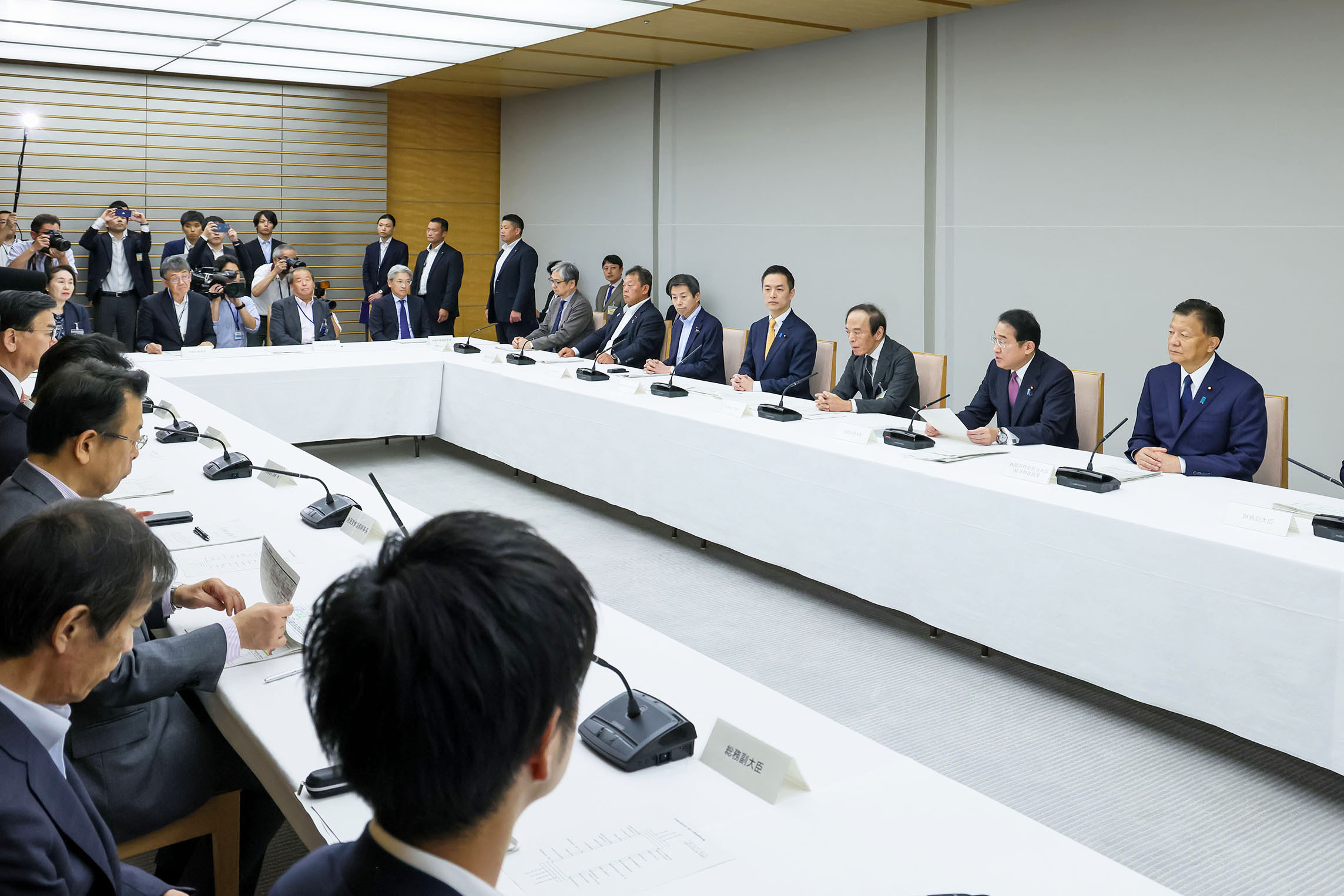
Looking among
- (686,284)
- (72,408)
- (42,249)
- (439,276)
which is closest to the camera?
(72,408)

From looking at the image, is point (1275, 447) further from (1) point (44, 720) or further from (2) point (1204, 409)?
(1) point (44, 720)

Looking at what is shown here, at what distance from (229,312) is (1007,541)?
18.8 feet

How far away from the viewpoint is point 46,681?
1413 mm

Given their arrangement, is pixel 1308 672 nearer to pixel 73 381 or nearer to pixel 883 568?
pixel 883 568

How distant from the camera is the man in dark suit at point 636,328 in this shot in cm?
656

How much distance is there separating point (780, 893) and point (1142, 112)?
522cm

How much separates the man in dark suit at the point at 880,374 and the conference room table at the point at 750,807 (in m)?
2.87

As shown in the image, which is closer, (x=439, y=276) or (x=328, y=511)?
(x=328, y=511)

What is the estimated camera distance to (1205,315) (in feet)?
12.4

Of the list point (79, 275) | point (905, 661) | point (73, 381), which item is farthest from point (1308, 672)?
point (79, 275)

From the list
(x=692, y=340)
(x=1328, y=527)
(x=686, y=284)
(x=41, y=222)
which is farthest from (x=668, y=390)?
(x=41, y=222)

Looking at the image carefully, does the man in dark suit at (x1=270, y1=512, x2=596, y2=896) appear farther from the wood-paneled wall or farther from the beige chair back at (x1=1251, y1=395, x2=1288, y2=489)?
the wood-paneled wall

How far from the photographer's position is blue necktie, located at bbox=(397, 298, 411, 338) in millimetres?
7828

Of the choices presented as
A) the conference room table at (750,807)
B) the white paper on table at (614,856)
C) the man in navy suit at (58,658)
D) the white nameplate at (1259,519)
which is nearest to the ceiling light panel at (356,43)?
the conference room table at (750,807)
